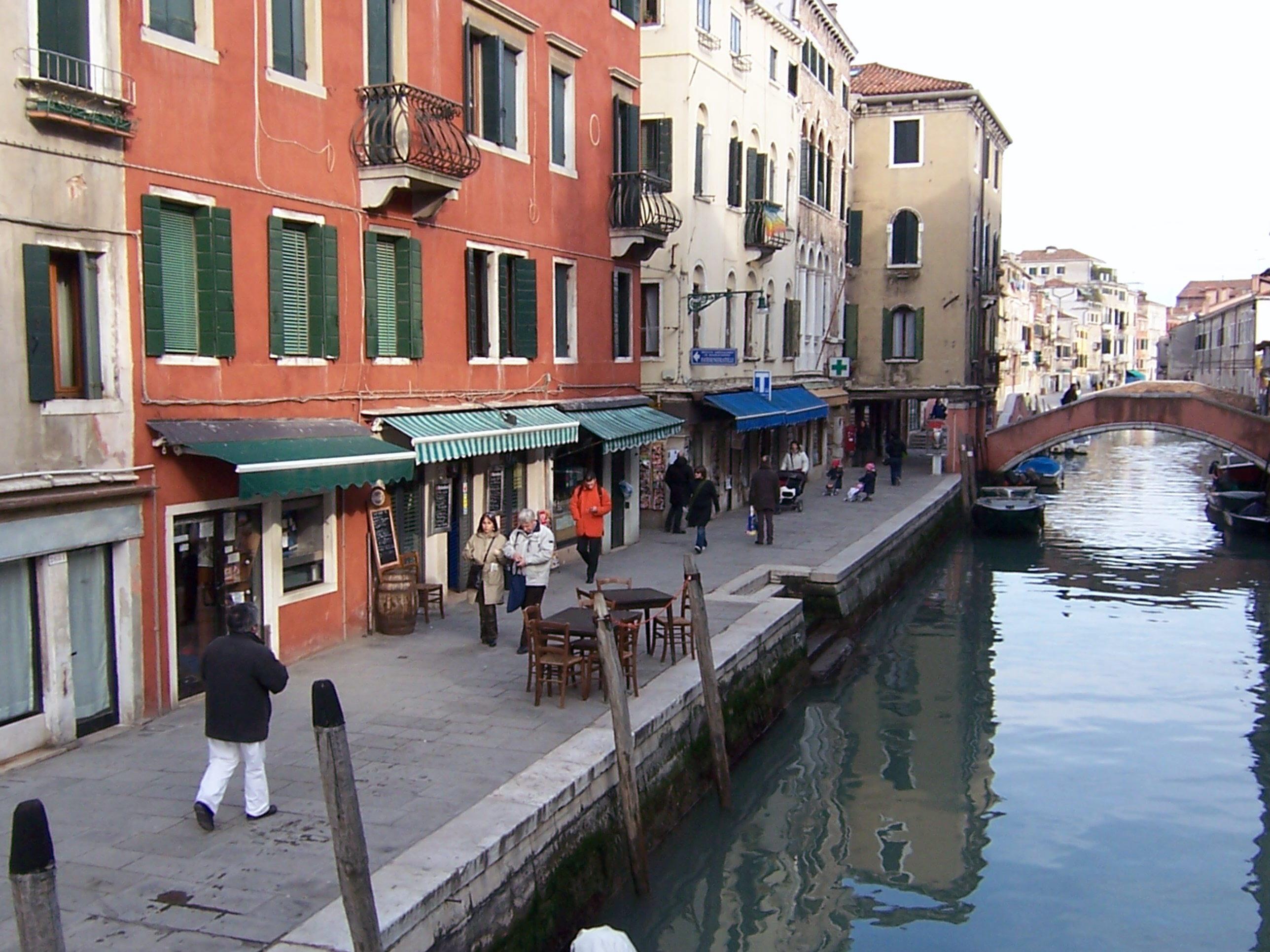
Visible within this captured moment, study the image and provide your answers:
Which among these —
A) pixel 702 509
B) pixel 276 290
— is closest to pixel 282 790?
pixel 276 290

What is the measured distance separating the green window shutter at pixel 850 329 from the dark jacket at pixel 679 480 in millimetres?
17366

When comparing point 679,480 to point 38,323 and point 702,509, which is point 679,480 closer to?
point 702,509

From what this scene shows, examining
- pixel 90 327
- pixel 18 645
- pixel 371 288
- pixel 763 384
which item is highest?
pixel 371 288

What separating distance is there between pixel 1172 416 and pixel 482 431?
30.4 meters

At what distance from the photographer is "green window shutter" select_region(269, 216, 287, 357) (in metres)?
12.1

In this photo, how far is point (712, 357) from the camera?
23719 mm

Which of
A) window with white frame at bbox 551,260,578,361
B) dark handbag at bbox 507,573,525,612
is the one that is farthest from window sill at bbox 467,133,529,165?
dark handbag at bbox 507,573,525,612

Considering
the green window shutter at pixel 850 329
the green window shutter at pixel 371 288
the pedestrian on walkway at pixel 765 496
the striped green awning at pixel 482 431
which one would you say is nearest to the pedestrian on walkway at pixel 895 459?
the green window shutter at pixel 850 329

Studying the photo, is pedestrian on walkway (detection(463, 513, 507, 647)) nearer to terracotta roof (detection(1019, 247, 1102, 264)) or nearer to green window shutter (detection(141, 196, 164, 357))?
green window shutter (detection(141, 196, 164, 357))

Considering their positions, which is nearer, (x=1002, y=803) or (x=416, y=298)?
(x=1002, y=803)

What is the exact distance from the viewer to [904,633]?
21.8 m

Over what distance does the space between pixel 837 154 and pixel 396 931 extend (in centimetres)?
3361

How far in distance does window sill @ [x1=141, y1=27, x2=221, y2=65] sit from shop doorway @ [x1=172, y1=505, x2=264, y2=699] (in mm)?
4006

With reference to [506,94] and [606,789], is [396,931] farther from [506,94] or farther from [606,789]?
[506,94]
